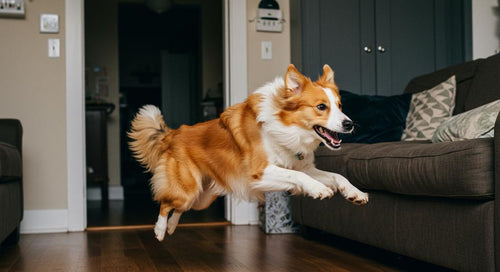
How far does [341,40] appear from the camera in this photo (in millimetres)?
3725

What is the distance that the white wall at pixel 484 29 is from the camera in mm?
3812

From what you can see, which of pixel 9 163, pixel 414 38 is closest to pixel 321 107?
pixel 9 163

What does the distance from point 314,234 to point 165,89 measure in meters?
5.01

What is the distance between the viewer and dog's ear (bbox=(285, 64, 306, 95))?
1987 millimetres

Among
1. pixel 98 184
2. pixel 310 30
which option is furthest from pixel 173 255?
pixel 98 184

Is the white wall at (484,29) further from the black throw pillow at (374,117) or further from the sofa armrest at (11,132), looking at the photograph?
the sofa armrest at (11,132)

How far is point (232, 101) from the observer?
3725 mm

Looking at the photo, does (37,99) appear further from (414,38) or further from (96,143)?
(414,38)

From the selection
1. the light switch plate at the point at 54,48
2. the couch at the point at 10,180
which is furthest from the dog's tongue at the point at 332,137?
the light switch plate at the point at 54,48

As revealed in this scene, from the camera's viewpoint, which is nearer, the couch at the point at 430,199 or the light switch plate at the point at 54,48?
the couch at the point at 430,199

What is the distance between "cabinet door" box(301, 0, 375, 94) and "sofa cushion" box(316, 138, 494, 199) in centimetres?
126

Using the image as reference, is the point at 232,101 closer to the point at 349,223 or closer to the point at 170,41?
the point at 349,223

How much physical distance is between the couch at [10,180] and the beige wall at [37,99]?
472 millimetres

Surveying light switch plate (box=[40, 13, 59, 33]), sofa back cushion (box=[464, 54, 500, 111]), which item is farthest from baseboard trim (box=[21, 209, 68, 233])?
sofa back cushion (box=[464, 54, 500, 111])
